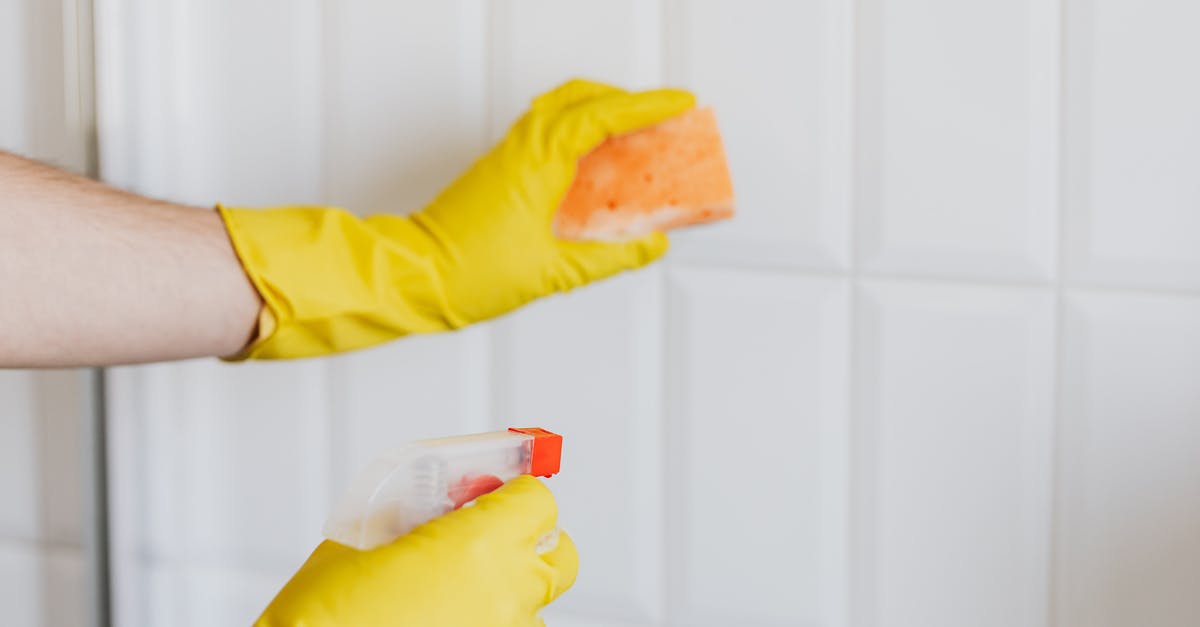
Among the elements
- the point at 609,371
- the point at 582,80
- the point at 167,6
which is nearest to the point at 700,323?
the point at 609,371

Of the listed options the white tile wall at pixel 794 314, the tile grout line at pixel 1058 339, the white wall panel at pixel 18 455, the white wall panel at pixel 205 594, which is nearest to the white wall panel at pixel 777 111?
the white tile wall at pixel 794 314

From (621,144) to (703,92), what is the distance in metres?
0.09

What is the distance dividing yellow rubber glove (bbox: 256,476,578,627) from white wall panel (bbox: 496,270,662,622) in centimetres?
24

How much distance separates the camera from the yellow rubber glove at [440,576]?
0.67 m

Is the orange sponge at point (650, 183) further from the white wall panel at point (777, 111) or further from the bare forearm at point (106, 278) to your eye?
the bare forearm at point (106, 278)

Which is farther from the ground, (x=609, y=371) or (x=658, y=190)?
(x=658, y=190)

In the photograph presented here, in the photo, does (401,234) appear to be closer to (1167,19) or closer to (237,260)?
(237,260)

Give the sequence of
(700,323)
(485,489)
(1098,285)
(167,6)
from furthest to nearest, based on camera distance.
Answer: (167,6) < (700,323) < (1098,285) < (485,489)

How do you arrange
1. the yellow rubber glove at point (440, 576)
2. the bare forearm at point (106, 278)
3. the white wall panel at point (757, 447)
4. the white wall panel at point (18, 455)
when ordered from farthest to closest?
the white wall panel at point (18, 455), the white wall panel at point (757, 447), the bare forearm at point (106, 278), the yellow rubber glove at point (440, 576)

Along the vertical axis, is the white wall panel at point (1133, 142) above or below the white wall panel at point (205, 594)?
above

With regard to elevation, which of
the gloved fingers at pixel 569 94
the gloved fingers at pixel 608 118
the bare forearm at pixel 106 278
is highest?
the gloved fingers at pixel 569 94

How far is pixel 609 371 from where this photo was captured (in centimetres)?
95

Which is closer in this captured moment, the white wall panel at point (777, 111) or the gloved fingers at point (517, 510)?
the gloved fingers at point (517, 510)

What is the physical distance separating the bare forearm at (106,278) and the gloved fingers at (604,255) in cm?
22
